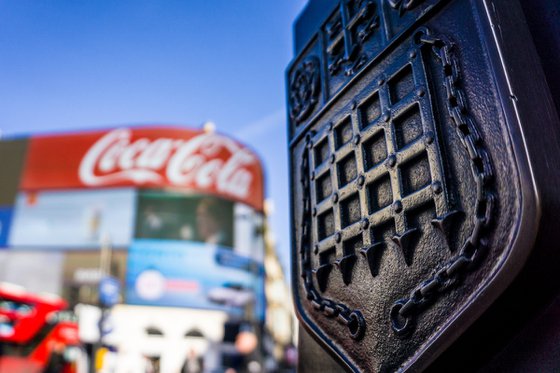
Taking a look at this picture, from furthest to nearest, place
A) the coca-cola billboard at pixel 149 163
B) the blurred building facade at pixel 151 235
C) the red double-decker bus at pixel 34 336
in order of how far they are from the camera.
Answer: the coca-cola billboard at pixel 149 163, the blurred building facade at pixel 151 235, the red double-decker bus at pixel 34 336

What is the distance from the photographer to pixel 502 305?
2.09 feet

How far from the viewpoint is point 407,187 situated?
0.81m

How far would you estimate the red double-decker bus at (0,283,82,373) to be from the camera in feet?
39.9

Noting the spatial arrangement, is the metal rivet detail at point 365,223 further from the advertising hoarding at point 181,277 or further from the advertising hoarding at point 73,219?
the advertising hoarding at point 73,219

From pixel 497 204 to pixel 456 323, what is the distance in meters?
0.18

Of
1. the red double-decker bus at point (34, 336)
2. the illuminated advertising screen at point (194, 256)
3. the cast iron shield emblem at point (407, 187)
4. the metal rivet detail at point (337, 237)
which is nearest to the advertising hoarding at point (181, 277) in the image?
the illuminated advertising screen at point (194, 256)

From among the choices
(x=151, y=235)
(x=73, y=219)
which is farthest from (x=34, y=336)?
(x=73, y=219)

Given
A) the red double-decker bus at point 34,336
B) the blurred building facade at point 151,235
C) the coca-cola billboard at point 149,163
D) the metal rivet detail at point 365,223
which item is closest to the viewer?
the metal rivet detail at point 365,223

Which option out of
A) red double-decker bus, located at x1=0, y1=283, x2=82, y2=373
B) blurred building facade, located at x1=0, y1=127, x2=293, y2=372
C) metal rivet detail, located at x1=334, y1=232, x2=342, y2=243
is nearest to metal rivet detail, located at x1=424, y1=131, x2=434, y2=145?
metal rivet detail, located at x1=334, y1=232, x2=342, y2=243

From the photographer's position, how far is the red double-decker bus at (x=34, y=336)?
1216cm

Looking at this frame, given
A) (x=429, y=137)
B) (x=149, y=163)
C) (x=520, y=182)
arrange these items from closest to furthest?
(x=520, y=182), (x=429, y=137), (x=149, y=163)

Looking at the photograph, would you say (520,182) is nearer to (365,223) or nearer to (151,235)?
(365,223)

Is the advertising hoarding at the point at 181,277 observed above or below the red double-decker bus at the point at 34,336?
above

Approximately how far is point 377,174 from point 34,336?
46.2 feet
